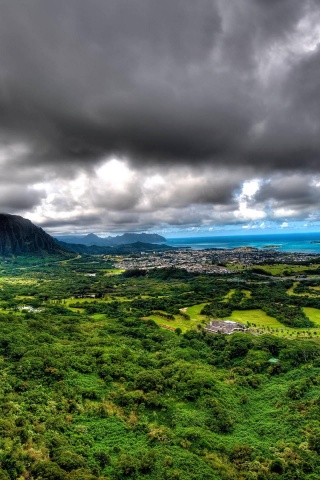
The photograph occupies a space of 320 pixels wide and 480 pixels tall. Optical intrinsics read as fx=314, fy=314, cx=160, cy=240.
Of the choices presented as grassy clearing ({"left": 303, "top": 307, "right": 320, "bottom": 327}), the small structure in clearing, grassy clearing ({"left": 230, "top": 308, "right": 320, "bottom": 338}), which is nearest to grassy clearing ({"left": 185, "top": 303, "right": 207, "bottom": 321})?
the small structure in clearing

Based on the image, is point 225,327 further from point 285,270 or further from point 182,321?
point 285,270

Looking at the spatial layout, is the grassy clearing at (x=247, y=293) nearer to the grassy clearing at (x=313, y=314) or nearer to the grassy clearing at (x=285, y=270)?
the grassy clearing at (x=313, y=314)

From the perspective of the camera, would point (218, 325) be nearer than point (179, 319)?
Yes

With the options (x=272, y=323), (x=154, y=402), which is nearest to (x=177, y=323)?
(x=272, y=323)

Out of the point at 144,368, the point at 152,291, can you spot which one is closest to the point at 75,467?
the point at 144,368

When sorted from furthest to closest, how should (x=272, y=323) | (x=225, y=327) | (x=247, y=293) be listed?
(x=247, y=293)
(x=272, y=323)
(x=225, y=327)

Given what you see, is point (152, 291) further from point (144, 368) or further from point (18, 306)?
point (144, 368)
